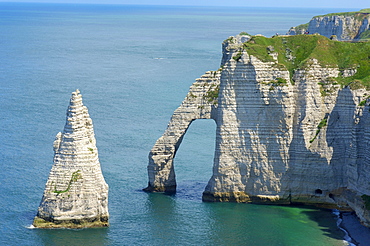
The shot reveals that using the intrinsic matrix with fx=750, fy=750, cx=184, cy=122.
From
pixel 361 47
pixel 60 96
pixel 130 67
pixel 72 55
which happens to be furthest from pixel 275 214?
pixel 72 55

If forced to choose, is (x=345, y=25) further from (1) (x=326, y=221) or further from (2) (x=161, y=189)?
(1) (x=326, y=221)

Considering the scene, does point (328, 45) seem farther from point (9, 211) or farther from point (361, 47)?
point (9, 211)

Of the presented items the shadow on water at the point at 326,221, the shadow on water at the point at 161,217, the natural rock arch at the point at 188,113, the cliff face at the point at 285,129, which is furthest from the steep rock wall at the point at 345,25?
the shadow on water at the point at 161,217

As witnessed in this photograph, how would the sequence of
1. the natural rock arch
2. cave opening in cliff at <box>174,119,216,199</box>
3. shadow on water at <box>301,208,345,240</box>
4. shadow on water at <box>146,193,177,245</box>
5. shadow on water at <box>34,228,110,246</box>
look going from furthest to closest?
1. cave opening in cliff at <box>174,119,216,199</box>
2. the natural rock arch
3. shadow on water at <box>301,208,345,240</box>
4. shadow on water at <box>146,193,177,245</box>
5. shadow on water at <box>34,228,110,246</box>

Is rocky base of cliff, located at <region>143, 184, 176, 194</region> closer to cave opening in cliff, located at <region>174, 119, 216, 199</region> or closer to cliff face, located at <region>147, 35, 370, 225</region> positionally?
cave opening in cliff, located at <region>174, 119, 216, 199</region>

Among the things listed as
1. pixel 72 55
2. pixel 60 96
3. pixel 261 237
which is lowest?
pixel 261 237

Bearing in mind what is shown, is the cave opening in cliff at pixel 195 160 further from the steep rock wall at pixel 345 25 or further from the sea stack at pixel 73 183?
the steep rock wall at pixel 345 25

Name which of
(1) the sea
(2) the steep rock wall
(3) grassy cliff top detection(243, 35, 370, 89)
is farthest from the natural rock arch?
(2) the steep rock wall
